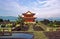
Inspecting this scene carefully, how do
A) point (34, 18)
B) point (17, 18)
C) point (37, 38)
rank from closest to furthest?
point (37, 38)
point (17, 18)
point (34, 18)

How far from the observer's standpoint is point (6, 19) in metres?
11.9

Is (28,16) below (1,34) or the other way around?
the other way around

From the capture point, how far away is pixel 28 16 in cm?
1584

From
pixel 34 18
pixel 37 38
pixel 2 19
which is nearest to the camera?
pixel 37 38

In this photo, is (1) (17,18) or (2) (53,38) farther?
(1) (17,18)

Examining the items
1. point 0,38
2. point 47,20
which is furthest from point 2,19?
point 0,38

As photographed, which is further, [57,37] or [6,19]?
[6,19]

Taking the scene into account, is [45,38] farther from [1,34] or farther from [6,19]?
[6,19]

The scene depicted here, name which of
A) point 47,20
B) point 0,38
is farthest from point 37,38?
point 47,20

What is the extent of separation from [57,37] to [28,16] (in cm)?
1016

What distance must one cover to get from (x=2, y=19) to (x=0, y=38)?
6156 millimetres

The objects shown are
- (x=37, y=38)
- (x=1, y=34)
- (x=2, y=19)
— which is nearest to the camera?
(x=37, y=38)

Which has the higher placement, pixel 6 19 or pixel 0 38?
pixel 6 19

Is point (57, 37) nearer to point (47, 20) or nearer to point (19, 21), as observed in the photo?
point (19, 21)
